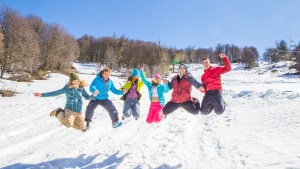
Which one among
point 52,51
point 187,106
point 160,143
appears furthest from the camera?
point 52,51

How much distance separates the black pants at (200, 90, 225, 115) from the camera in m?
7.54

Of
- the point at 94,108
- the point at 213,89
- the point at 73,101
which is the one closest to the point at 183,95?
the point at 213,89

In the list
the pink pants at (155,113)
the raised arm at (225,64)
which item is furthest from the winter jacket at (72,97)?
the raised arm at (225,64)

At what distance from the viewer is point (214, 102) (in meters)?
7.61

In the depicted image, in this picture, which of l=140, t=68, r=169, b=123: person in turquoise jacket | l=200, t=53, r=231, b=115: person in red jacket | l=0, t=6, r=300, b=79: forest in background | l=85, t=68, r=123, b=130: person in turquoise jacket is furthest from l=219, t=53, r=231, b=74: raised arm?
l=0, t=6, r=300, b=79: forest in background

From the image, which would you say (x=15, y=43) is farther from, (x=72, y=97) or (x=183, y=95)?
(x=183, y=95)

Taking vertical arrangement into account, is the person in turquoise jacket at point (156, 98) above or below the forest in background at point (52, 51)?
below

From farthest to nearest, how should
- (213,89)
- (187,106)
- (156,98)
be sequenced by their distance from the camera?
(156,98)
(187,106)
(213,89)

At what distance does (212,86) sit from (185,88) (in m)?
0.79

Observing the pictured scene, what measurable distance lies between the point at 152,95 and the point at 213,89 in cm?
202

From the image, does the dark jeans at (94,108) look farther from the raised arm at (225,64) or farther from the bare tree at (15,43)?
the bare tree at (15,43)

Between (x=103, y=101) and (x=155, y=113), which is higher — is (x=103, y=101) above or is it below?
above

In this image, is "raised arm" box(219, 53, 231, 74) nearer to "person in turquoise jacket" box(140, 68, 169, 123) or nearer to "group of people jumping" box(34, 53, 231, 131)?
"group of people jumping" box(34, 53, 231, 131)

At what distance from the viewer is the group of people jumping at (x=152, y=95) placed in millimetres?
7652
